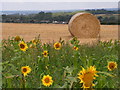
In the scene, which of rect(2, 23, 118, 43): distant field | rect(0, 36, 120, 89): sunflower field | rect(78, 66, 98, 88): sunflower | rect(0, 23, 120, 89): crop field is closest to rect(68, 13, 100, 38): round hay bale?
rect(2, 23, 118, 43): distant field

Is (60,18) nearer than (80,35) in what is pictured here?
No

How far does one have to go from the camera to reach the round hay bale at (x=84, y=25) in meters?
12.2

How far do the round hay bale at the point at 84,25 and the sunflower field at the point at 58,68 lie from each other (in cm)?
743

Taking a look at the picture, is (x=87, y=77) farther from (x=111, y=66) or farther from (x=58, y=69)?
(x=58, y=69)

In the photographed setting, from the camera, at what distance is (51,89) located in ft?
7.39

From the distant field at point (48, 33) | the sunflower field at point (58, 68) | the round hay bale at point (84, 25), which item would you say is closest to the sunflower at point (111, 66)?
the sunflower field at point (58, 68)

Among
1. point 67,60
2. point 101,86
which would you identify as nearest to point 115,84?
point 101,86

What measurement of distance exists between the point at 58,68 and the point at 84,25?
926 cm

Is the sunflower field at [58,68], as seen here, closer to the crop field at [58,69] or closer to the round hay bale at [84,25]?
the crop field at [58,69]

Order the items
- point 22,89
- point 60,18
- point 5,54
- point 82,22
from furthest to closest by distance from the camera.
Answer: point 60,18 < point 82,22 < point 5,54 < point 22,89

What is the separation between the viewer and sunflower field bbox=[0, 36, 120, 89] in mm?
2170

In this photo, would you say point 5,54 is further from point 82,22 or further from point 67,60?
point 82,22

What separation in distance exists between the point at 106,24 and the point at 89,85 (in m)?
19.9

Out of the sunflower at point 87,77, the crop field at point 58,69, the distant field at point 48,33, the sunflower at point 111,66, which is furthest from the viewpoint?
the distant field at point 48,33
